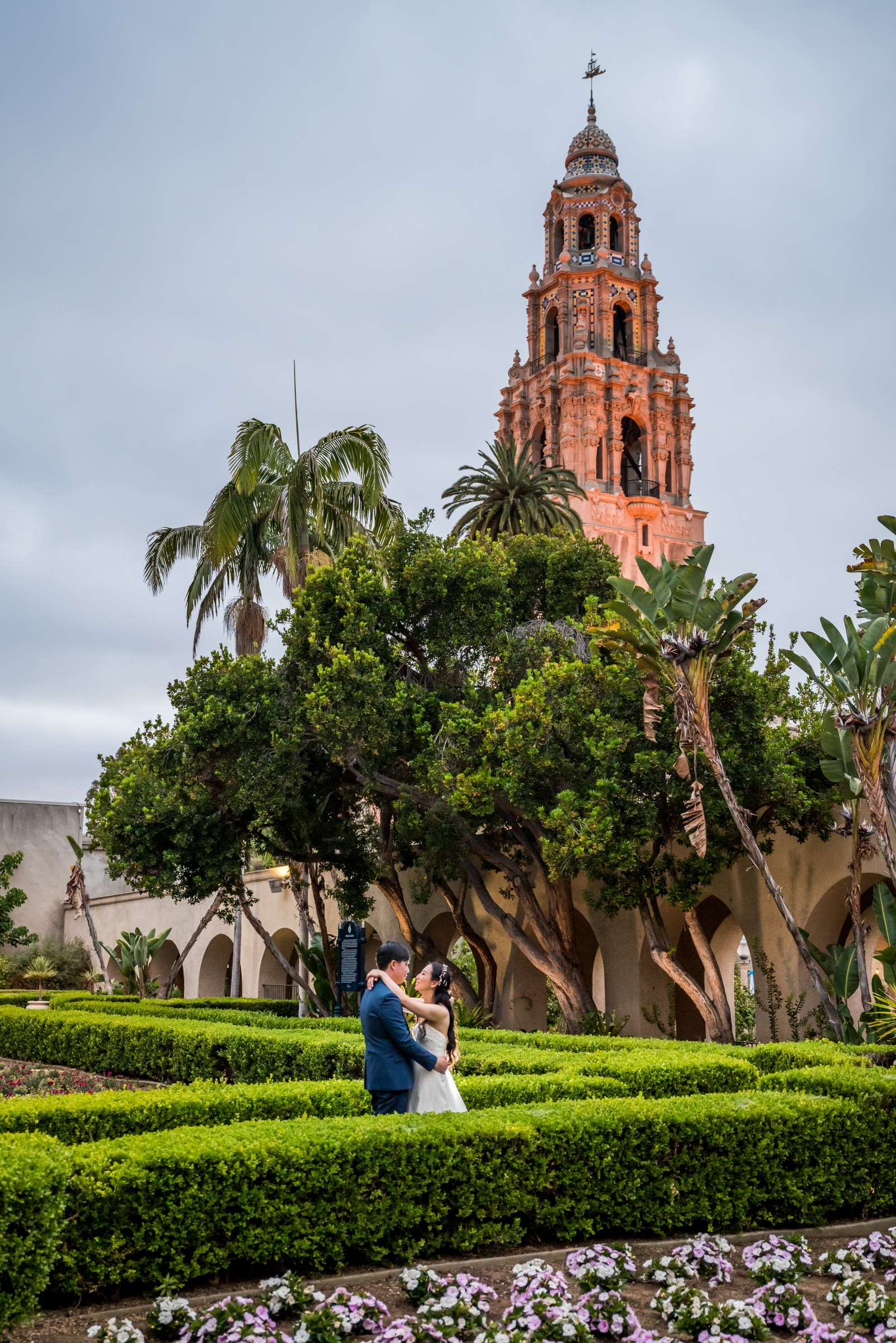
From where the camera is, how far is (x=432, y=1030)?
22.5ft

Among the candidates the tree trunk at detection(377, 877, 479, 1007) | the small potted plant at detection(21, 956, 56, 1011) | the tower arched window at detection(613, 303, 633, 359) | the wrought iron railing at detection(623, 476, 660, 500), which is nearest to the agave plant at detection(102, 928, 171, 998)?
the small potted plant at detection(21, 956, 56, 1011)

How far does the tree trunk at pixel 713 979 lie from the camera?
1641 centimetres

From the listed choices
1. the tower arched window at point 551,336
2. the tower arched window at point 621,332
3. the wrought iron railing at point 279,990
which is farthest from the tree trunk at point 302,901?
the tower arched window at point 621,332

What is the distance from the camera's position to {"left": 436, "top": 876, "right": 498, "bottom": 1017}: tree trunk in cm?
2161

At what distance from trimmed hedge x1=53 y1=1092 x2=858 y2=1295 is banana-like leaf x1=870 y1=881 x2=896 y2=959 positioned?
6.56m

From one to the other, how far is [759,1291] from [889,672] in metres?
8.94

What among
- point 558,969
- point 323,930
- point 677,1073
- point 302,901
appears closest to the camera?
point 677,1073

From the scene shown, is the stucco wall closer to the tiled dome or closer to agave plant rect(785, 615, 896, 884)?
agave plant rect(785, 615, 896, 884)

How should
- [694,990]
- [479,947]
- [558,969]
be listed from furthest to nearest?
[479,947] → [558,969] → [694,990]

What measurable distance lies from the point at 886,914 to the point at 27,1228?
11.4 meters

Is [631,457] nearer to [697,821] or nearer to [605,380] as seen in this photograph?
[605,380]

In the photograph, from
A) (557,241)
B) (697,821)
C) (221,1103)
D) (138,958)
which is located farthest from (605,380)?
(221,1103)

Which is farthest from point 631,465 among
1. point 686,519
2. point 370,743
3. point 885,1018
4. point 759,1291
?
point 759,1291

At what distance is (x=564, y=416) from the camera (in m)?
49.0
